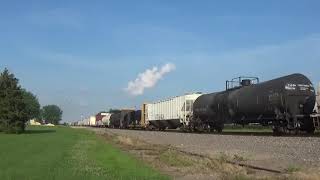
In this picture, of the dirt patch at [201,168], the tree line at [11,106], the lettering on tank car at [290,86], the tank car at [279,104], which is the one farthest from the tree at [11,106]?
the dirt patch at [201,168]

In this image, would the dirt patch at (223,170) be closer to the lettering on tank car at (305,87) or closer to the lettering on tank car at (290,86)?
the lettering on tank car at (290,86)

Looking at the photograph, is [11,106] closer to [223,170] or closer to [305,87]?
[305,87]

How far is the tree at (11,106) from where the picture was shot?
55.1 meters

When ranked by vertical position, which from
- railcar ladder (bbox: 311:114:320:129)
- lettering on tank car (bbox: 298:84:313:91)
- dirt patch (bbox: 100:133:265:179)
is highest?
lettering on tank car (bbox: 298:84:313:91)

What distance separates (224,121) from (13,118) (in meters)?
24.4

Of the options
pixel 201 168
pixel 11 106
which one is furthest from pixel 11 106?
pixel 201 168

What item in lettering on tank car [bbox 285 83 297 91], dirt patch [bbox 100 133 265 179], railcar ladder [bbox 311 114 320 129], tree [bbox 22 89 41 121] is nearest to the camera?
dirt patch [bbox 100 133 265 179]

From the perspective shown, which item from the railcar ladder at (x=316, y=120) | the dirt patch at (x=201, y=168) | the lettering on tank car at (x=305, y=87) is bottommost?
the dirt patch at (x=201, y=168)

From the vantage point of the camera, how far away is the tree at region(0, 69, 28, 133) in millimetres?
55125

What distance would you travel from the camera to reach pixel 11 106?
56.0m

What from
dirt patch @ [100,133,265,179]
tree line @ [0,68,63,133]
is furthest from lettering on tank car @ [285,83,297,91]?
tree line @ [0,68,63,133]

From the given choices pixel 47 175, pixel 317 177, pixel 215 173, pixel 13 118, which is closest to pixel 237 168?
pixel 215 173

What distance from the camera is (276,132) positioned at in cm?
3459

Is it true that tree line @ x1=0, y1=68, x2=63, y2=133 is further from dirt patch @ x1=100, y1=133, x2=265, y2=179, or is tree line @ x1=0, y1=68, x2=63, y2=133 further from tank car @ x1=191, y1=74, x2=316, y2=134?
dirt patch @ x1=100, y1=133, x2=265, y2=179
